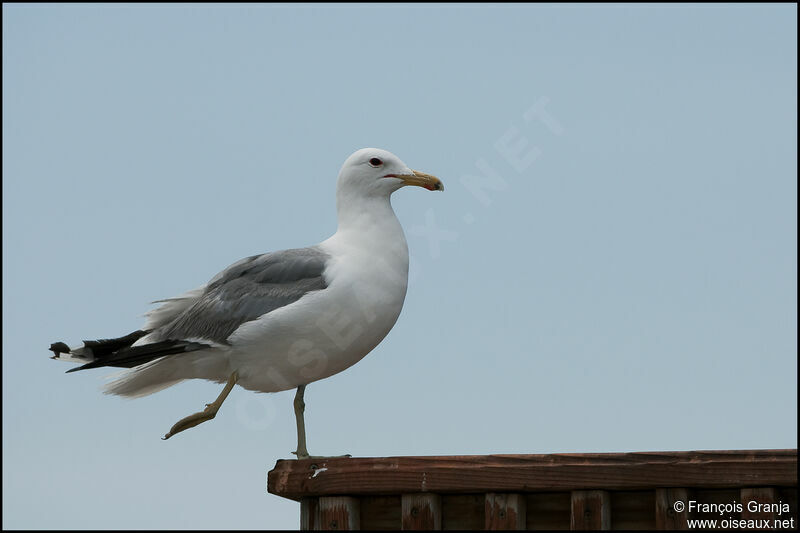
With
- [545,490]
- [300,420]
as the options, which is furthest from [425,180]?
[545,490]

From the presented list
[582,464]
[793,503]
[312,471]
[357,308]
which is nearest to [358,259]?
[357,308]

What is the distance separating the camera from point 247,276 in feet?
29.1

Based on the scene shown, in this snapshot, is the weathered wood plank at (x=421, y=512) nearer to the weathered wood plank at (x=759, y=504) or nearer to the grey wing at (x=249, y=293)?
the weathered wood plank at (x=759, y=504)

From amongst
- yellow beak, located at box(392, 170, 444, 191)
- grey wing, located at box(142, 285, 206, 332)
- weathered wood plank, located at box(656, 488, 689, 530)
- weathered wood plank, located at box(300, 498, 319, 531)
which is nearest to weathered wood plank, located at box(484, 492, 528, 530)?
weathered wood plank, located at box(656, 488, 689, 530)

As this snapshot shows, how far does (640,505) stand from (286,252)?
3.84 meters

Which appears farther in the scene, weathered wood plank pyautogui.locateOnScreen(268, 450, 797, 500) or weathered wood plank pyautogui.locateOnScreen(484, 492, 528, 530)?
weathered wood plank pyautogui.locateOnScreen(484, 492, 528, 530)

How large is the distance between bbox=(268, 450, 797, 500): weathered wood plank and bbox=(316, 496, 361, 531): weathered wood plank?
0.05m

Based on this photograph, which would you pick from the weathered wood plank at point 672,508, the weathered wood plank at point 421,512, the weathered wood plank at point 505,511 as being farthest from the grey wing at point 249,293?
the weathered wood plank at point 672,508

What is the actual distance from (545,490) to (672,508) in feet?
2.42

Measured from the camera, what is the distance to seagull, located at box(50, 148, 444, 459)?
8.23m

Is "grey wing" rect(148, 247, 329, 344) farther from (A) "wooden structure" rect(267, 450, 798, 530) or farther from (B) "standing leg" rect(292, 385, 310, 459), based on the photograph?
(A) "wooden structure" rect(267, 450, 798, 530)

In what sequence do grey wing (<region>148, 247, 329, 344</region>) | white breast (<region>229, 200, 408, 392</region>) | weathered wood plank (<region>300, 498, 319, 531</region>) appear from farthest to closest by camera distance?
grey wing (<region>148, 247, 329, 344</region>) < white breast (<region>229, 200, 408, 392</region>) < weathered wood plank (<region>300, 498, 319, 531</region>)

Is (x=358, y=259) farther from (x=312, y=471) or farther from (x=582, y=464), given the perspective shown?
(x=582, y=464)

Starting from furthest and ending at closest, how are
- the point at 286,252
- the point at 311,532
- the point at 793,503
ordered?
the point at 286,252, the point at 311,532, the point at 793,503
